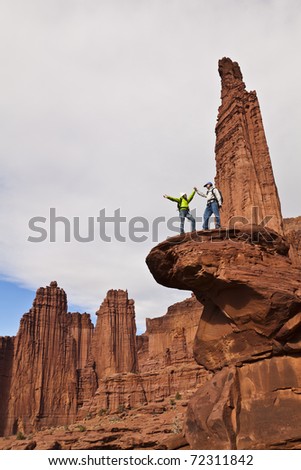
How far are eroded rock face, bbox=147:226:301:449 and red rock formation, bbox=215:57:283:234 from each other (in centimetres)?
533

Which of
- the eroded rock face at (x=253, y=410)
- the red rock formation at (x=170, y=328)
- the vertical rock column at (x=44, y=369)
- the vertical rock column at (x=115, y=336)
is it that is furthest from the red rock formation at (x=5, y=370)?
the eroded rock face at (x=253, y=410)

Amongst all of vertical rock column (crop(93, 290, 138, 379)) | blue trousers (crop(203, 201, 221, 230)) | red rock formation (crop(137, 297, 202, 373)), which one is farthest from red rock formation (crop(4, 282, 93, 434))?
blue trousers (crop(203, 201, 221, 230))

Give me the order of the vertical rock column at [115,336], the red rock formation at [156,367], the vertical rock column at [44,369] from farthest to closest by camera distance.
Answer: the vertical rock column at [115,336] → the vertical rock column at [44,369] → the red rock formation at [156,367]

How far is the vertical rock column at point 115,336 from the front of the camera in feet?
265

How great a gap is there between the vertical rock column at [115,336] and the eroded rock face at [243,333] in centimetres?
6904

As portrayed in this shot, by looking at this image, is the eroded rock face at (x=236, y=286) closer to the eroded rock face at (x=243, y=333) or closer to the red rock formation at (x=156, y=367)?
the eroded rock face at (x=243, y=333)

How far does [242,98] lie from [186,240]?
13.1 metres

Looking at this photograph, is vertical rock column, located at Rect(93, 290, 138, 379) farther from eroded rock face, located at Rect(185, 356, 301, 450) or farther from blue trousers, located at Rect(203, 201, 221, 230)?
eroded rock face, located at Rect(185, 356, 301, 450)

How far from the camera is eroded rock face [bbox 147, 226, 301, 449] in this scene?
11.9m

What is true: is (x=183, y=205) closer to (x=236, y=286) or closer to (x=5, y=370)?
(x=236, y=286)

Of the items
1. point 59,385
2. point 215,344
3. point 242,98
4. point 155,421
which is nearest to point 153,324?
point 59,385

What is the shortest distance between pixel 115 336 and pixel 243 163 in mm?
69252

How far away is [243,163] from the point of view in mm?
20859

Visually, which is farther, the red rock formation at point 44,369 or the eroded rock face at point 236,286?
the red rock formation at point 44,369
